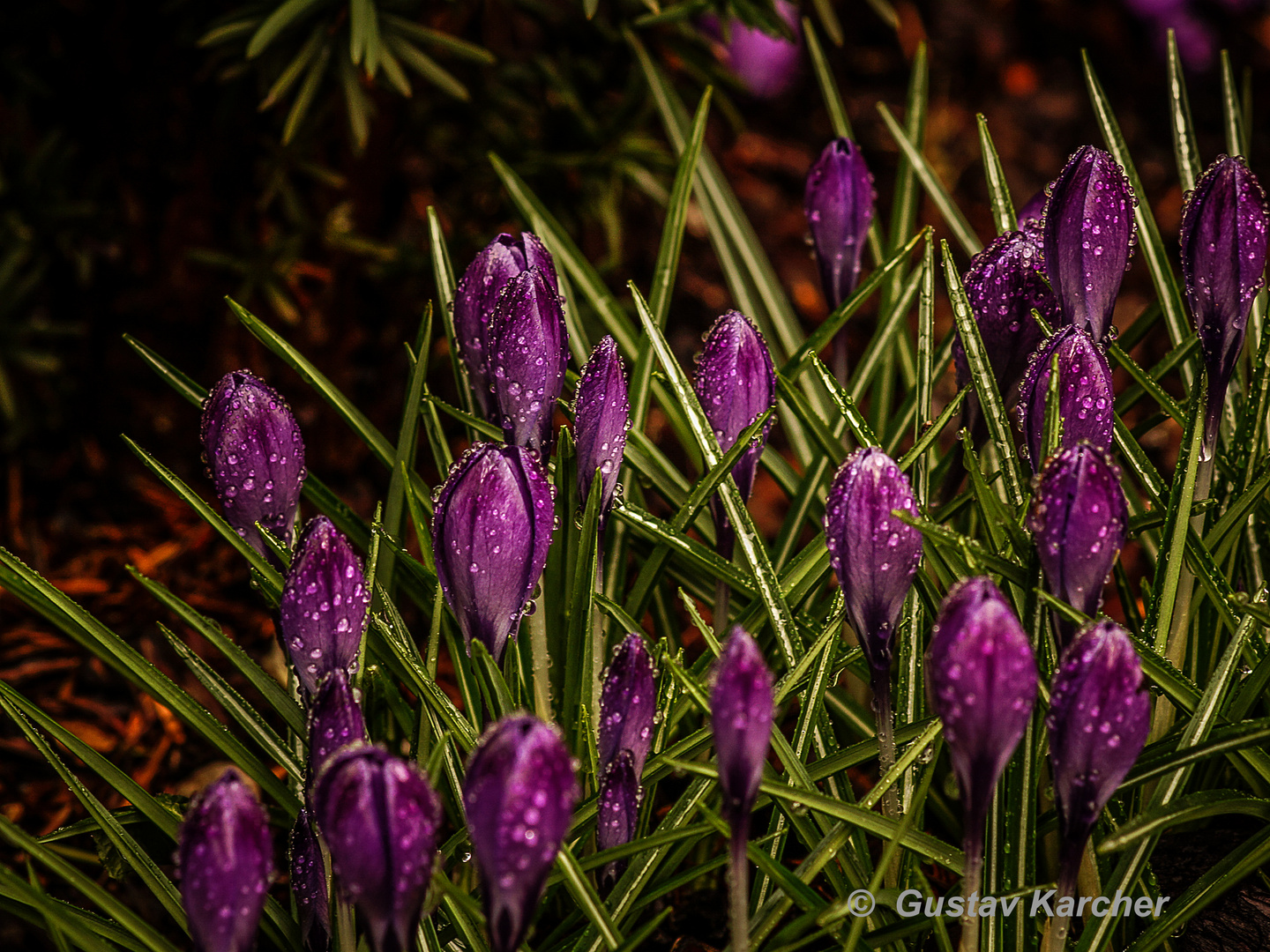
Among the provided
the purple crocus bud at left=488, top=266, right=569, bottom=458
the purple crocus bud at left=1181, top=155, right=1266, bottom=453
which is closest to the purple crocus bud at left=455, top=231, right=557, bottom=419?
the purple crocus bud at left=488, top=266, right=569, bottom=458

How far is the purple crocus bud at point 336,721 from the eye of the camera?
834mm

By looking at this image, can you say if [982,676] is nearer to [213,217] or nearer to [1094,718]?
[1094,718]

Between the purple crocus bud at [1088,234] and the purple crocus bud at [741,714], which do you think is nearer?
the purple crocus bud at [741,714]

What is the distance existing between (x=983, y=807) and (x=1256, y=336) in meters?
1.06

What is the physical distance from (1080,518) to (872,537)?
0.15 m

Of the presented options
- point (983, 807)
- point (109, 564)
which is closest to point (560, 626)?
point (983, 807)

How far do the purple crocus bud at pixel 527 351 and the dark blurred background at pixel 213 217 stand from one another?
0.88 meters

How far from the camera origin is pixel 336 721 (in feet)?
2.74

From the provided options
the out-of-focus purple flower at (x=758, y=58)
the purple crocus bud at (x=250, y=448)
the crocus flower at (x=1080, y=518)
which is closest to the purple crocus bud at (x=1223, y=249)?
the crocus flower at (x=1080, y=518)

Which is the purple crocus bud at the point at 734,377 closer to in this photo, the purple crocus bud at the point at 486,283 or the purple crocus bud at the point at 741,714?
the purple crocus bud at the point at 486,283

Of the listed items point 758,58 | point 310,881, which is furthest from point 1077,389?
point 758,58

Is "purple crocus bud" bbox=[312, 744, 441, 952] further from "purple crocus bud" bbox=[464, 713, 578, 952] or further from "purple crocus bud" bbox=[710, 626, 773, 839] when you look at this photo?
"purple crocus bud" bbox=[710, 626, 773, 839]

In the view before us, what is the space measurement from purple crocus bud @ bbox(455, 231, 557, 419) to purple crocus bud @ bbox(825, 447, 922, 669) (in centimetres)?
37

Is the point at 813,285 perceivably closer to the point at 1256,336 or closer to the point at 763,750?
the point at 1256,336
